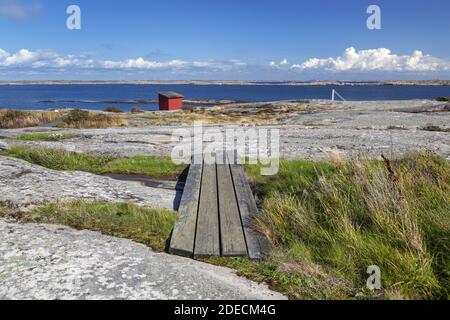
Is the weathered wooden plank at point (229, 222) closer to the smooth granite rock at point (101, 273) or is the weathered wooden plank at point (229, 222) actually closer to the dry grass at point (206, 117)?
the smooth granite rock at point (101, 273)

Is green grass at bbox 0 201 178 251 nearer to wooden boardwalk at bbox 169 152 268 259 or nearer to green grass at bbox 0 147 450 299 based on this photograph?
green grass at bbox 0 147 450 299

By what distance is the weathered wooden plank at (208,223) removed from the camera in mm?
5461

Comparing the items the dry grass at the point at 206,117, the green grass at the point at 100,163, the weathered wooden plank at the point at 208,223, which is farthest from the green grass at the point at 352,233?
the dry grass at the point at 206,117

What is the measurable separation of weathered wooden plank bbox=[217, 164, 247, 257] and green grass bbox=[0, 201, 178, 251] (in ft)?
2.81

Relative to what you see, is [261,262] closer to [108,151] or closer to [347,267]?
[347,267]

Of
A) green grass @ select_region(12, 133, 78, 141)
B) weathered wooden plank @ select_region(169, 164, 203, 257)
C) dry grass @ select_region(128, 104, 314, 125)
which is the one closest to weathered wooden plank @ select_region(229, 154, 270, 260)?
weathered wooden plank @ select_region(169, 164, 203, 257)

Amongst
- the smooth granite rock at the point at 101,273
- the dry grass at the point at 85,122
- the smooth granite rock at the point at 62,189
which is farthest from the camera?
the dry grass at the point at 85,122

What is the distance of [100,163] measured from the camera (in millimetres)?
12375

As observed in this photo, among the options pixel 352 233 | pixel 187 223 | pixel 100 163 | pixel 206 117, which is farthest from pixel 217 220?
pixel 206 117

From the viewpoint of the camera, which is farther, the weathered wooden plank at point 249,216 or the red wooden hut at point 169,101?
the red wooden hut at point 169,101

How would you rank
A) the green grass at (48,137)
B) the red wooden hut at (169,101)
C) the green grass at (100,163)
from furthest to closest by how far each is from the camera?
the red wooden hut at (169,101), the green grass at (48,137), the green grass at (100,163)

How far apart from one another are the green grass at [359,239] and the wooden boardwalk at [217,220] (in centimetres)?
23
